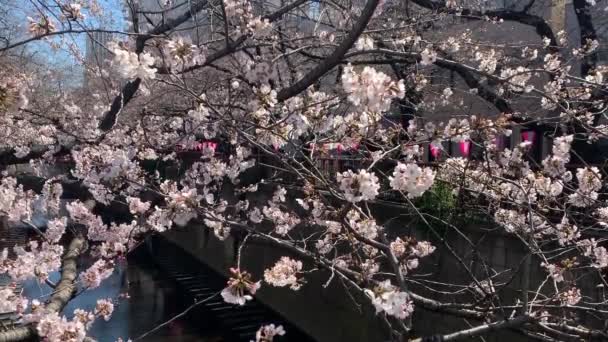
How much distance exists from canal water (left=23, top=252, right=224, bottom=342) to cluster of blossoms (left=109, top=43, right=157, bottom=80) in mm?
8569

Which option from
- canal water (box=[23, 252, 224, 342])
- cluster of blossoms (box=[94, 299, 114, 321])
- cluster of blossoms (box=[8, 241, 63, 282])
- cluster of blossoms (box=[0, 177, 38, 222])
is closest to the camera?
cluster of blossoms (box=[0, 177, 38, 222])

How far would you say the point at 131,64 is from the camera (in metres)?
2.70

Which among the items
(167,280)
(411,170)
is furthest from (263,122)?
(167,280)

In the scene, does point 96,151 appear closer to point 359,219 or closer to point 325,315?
point 359,219

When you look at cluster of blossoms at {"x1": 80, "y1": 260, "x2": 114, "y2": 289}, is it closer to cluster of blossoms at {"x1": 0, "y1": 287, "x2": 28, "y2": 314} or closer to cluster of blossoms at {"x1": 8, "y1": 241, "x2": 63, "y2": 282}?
cluster of blossoms at {"x1": 8, "y1": 241, "x2": 63, "y2": 282}

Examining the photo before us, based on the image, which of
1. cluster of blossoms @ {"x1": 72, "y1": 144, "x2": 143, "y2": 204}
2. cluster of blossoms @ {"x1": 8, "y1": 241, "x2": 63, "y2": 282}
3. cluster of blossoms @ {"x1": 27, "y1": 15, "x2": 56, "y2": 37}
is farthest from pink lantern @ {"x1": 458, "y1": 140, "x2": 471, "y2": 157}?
cluster of blossoms @ {"x1": 8, "y1": 241, "x2": 63, "y2": 282}

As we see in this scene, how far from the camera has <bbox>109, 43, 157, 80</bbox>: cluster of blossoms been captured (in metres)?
2.67

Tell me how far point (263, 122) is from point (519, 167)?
76.3 inches

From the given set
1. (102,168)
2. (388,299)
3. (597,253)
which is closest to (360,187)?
(388,299)

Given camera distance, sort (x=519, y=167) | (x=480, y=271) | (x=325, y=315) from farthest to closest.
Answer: (x=325, y=315)
(x=480, y=271)
(x=519, y=167)

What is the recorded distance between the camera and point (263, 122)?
11.9ft

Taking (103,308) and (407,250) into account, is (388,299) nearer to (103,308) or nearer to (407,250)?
(407,250)

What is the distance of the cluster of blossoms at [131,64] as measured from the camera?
2666 mm

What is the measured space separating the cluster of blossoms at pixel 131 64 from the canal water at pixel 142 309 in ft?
28.1
